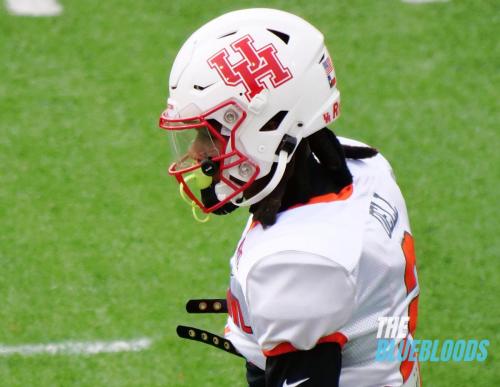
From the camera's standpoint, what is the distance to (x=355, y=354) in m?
3.00

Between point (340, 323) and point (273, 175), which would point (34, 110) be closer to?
point (273, 175)

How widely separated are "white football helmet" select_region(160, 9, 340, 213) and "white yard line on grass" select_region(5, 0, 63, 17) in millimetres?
4225

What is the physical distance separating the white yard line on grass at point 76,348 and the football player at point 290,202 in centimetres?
171

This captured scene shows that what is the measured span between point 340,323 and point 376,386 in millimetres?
355

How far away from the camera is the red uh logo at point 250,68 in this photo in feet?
9.92

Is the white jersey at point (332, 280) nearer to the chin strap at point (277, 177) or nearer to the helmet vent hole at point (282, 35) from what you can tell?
the chin strap at point (277, 177)

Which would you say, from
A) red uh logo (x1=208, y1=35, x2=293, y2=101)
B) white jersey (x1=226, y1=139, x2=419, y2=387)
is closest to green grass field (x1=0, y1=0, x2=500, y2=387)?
white jersey (x1=226, y1=139, x2=419, y2=387)

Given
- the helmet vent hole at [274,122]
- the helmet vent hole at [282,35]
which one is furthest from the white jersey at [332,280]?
the helmet vent hole at [282,35]

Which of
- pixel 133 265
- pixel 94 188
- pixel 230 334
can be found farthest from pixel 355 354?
pixel 94 188

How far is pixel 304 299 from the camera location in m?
2.78

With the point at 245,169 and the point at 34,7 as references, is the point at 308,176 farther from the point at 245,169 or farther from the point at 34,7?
the point at 34,7

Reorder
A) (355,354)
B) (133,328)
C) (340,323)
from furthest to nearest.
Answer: (133,328) → (355,354) → (340,323)

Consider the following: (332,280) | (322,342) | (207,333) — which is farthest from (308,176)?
(207,333)

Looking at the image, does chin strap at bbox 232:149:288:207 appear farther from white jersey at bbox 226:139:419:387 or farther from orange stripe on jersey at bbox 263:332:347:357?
orange stripe on jersey at bbox 263:332:347:357
